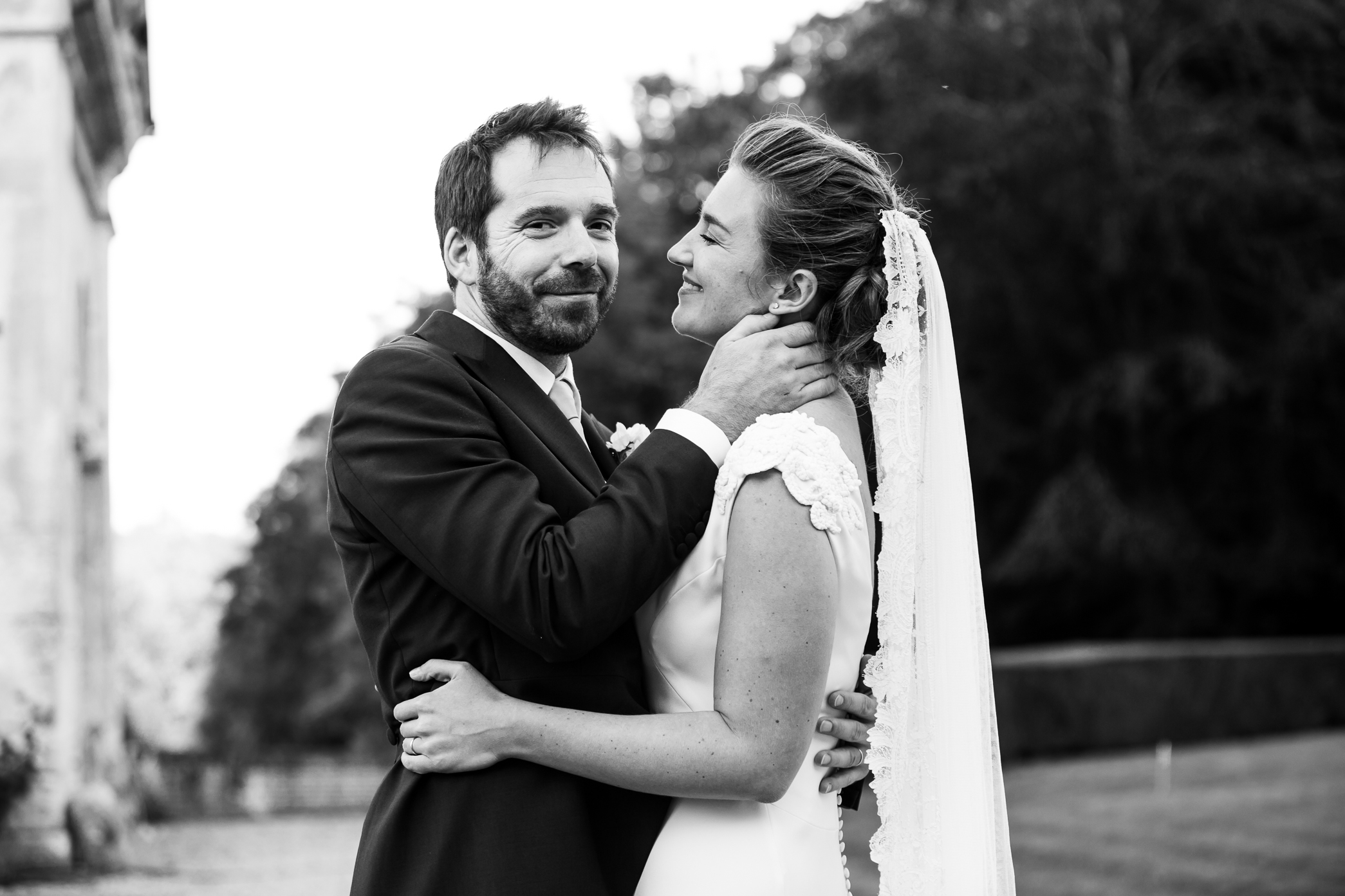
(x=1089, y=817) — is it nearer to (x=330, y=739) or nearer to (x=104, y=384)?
(x=104, y=384)

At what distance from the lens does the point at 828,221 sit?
10.5 ft

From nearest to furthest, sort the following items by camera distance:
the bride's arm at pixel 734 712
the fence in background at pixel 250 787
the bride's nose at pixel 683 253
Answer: the bride's arm at pixel 734 712 < the bride's nose at pixel 683 253 < the fence in background at pixel 250 787

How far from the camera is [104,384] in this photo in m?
16.8

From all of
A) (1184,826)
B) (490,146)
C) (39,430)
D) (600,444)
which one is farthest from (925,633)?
(1184,826)

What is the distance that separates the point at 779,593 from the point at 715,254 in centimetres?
86

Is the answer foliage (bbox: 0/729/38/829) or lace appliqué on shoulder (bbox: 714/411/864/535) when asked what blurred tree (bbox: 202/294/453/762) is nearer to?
foliage (bbox: 0/729/38/829)

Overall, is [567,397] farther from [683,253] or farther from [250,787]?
[250,787]

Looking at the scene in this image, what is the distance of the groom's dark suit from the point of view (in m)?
2.72

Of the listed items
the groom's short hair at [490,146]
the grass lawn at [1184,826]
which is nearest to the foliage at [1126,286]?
the grass lawn at [1184,826]

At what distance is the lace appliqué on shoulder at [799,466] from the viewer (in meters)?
2.87

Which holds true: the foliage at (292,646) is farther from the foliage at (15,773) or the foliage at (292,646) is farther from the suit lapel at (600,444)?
the suit lapel at (600,444)

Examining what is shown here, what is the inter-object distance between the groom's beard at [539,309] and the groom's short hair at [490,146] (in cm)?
10

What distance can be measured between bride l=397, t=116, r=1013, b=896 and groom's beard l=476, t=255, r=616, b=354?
0.78 ft

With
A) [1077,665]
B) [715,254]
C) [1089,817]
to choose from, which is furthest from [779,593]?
[1077,665]
